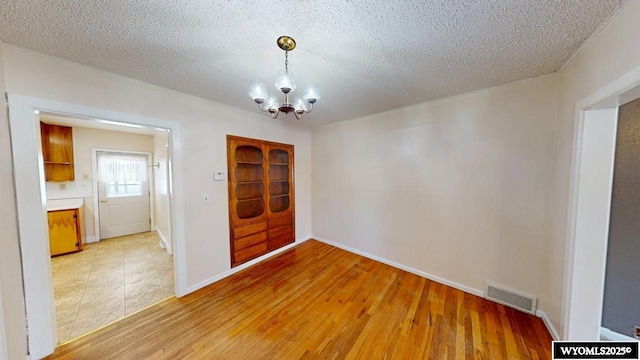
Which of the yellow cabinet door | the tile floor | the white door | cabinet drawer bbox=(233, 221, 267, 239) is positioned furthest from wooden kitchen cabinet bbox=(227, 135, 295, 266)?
the white door

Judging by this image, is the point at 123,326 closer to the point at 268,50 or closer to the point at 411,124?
the point at 268,50

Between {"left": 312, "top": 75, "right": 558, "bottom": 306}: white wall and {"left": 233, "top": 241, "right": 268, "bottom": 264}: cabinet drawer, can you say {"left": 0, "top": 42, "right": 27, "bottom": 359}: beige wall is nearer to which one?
{"left": 233, "top": 241, "right": 268, "bottom": 264}: cabinet drawer

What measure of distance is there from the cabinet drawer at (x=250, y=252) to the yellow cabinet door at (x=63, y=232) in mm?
3159

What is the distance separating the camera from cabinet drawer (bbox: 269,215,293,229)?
3378 millimetres

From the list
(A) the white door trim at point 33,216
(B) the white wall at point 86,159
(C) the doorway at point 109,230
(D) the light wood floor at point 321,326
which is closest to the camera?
(A) the white door trim at point 33,216

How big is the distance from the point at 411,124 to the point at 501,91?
3.06ft

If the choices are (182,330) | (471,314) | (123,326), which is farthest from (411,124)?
(123,326)

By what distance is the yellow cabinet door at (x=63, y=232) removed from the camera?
3.24m

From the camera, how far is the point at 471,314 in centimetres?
196

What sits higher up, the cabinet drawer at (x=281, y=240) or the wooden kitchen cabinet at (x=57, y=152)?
the wooden kitchen cabinet at (x=57, y=152)

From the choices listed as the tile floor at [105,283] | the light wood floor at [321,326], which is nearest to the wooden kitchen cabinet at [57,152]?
the tile floor at [105,283]

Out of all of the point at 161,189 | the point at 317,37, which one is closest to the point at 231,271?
the point at 161,189

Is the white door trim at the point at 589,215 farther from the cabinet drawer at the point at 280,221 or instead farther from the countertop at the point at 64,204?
the countertop at the point at 64,204

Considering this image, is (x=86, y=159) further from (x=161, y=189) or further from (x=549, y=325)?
(x=549, y=325)
